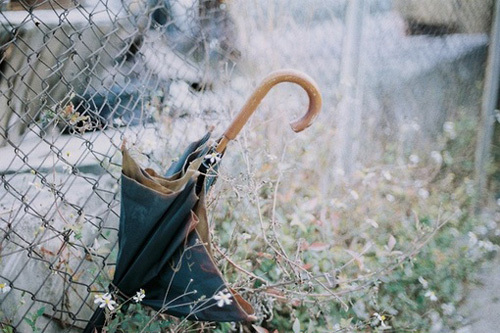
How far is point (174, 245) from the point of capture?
1.69 metres

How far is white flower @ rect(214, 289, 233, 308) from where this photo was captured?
5.34ft

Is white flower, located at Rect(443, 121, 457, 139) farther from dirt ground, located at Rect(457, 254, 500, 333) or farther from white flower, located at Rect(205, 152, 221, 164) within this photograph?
white flower, located at Rect(205, 152, 221, 164)

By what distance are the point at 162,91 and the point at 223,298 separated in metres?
1.52

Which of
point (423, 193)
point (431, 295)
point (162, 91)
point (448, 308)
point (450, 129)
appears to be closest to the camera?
point (431, 295)

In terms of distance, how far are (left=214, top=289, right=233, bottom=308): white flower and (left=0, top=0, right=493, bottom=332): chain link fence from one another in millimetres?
510

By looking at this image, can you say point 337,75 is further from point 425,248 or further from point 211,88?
point 425,248

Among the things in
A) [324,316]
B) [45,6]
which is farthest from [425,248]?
[45,6]

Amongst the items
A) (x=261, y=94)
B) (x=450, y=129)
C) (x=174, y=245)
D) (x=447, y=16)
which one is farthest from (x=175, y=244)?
(x=447, y=16)

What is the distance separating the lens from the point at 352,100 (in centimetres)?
328

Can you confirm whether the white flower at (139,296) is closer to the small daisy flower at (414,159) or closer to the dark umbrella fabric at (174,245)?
the dark umbrella fabric at (174,245)

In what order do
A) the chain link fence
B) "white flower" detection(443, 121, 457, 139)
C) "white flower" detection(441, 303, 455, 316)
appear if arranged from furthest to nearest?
"white flower" detection(443, 121, 457, 139) → "white flower" detection(441, 303, 455, 316) → the chain link fence

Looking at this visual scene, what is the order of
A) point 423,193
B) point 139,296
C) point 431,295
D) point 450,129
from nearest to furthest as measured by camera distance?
point 139,296 < point 431,295 < point 423,193 < point 450,129

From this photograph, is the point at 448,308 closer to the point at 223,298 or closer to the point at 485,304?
the point at 485,304

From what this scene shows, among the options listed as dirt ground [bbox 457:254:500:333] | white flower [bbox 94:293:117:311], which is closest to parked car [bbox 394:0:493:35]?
dirt ground [bbox 457:254:500:333]
